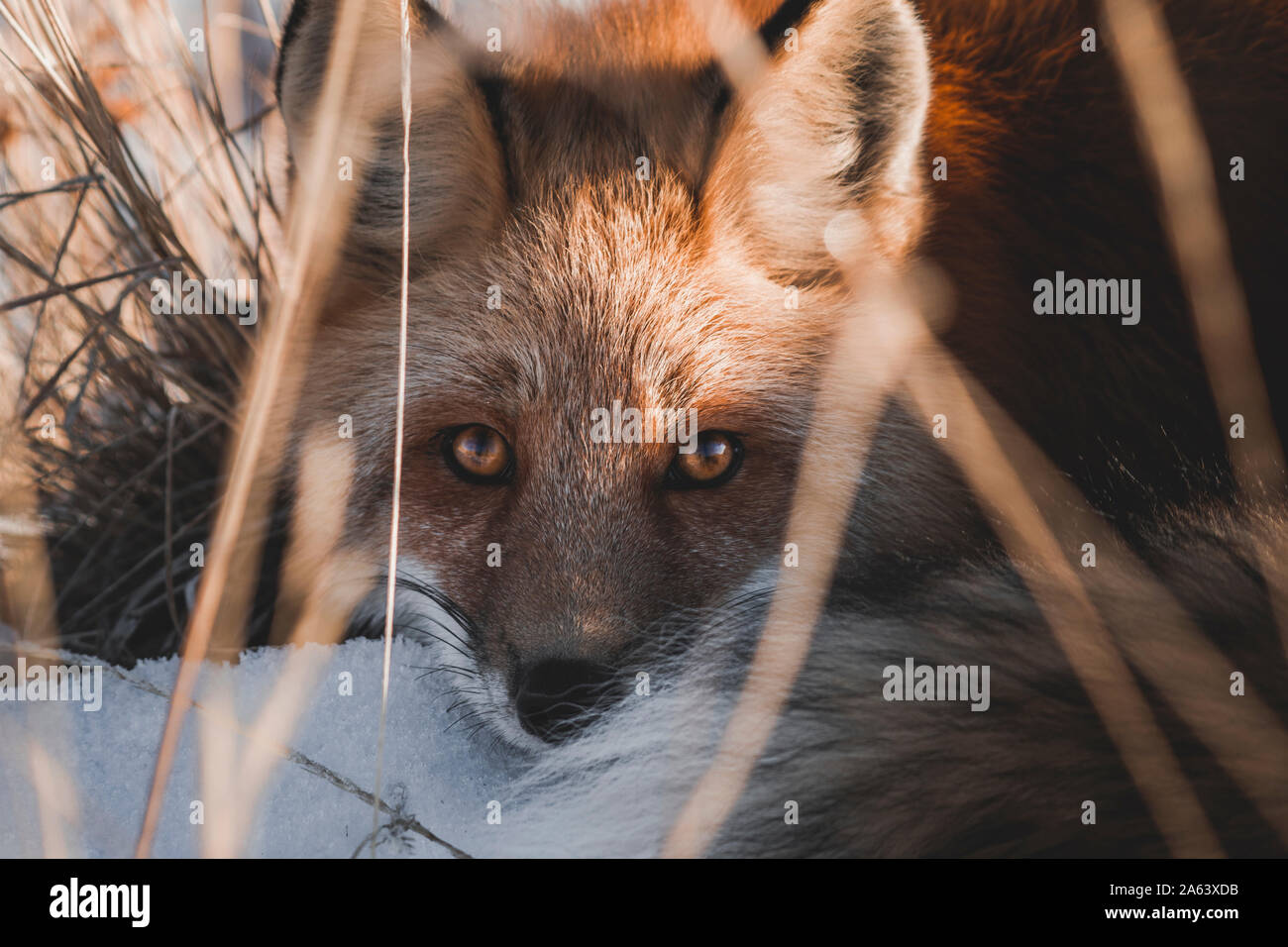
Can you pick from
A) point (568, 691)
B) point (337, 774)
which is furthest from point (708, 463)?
point (337, 774)

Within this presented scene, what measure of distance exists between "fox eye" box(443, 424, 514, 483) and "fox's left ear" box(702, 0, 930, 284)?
570mm

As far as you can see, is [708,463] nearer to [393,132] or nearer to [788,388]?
[788,388]

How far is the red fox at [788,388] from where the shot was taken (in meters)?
1.54

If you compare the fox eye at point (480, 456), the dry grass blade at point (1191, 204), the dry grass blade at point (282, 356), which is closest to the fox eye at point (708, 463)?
the fox eye at point (480, 456)

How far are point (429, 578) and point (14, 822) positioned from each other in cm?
77

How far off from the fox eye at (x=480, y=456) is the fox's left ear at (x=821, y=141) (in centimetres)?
57

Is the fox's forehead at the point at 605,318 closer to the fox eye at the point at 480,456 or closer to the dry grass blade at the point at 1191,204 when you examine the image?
the fox eye at the point at 480,456

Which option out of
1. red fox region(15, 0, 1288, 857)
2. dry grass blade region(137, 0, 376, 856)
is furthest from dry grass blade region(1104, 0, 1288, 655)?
dry grass blade region(137, 0, 376, 856)

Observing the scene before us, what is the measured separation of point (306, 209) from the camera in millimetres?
1965

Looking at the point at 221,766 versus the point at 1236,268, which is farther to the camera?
the point at 1236,268

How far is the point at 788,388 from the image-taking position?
194cm
